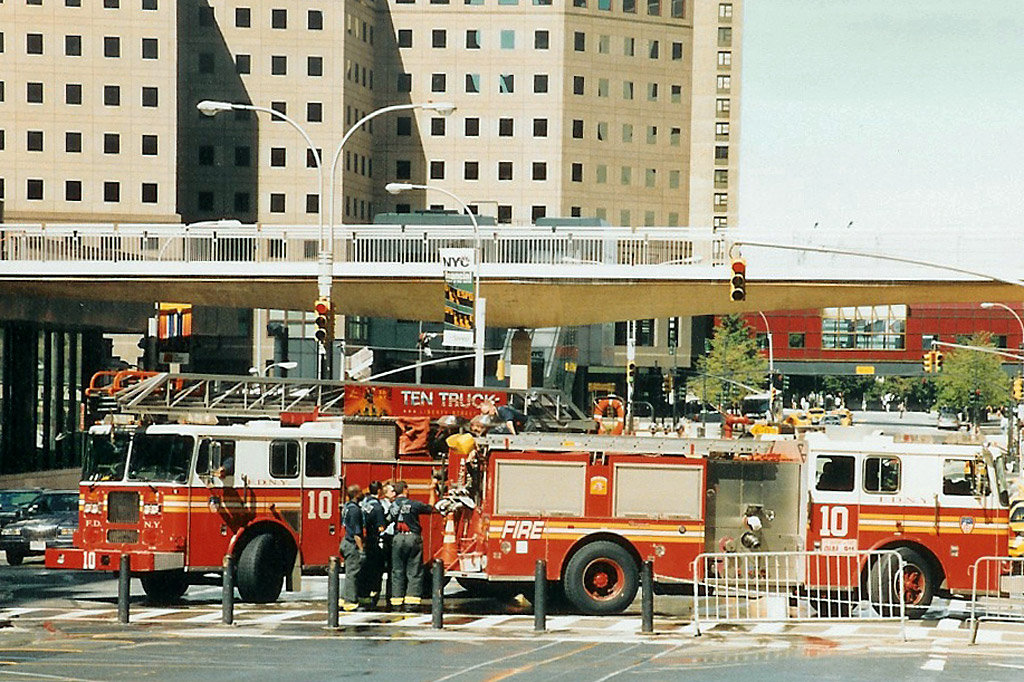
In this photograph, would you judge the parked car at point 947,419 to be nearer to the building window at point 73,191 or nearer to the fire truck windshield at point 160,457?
the building window at point 73,191

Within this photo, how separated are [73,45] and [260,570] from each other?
99.8 metres

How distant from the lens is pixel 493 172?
137m

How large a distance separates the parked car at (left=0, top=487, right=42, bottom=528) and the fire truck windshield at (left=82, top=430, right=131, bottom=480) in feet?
34.1

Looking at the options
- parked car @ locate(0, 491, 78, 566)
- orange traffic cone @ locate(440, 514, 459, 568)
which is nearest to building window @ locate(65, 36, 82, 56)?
parked car @ locate(0, 491, 78, 566)

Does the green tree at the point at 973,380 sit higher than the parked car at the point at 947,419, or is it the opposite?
the green tree at the point at 973,380

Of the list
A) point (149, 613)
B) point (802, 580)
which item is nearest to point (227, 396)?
point (149, 613)

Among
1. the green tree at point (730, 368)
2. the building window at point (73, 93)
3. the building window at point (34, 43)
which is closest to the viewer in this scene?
the building window at point (34, 43)

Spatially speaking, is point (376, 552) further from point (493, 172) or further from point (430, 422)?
point (493, 172)

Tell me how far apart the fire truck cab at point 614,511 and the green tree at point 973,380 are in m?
111

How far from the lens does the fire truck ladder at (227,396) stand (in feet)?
84.9

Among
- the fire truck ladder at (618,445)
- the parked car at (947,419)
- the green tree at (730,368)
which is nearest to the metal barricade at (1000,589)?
the fire truck ladder at (618,445)

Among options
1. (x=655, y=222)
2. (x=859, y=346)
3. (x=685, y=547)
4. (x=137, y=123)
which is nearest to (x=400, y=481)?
(x=685, y=547)

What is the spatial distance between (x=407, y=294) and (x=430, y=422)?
33144 millimetres

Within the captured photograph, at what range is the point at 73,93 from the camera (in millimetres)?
119500
